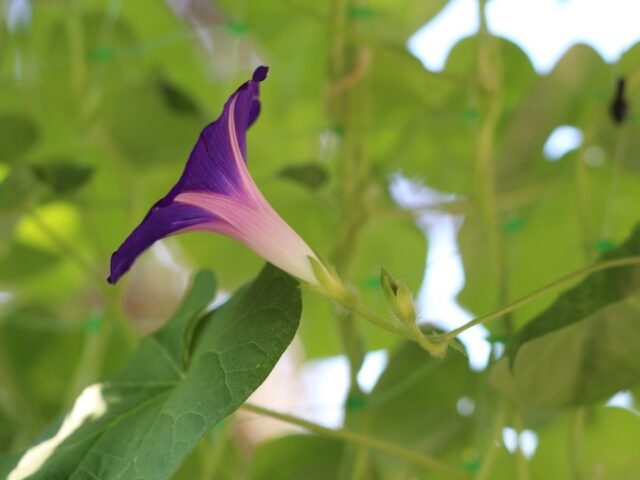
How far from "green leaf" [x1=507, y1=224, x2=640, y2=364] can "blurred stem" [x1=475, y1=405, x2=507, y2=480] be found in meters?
0.07

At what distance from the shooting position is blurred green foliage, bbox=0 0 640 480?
0.60m

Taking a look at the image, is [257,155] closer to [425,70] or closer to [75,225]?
[75,225]

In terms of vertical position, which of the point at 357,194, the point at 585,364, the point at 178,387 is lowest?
the point at 178,387

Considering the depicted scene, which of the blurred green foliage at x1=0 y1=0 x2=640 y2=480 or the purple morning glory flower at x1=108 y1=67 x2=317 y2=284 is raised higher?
the blurred green foliage at x1=0 y1=0 x2=640 y2=480

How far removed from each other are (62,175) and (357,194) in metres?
0.22

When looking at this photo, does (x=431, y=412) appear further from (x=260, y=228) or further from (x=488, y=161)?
(x=260, y=228)

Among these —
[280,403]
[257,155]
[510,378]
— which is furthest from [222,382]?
[280,403]

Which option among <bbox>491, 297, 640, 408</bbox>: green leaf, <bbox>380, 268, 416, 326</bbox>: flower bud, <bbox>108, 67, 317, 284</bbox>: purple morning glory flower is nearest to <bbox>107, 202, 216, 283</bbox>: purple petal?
<bbox>108, 67, 317, 284</bbox>: purple morning glory flower

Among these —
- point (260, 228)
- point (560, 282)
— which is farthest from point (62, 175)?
point (560, 282)

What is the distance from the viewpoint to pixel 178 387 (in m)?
0.46

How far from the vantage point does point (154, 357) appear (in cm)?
52

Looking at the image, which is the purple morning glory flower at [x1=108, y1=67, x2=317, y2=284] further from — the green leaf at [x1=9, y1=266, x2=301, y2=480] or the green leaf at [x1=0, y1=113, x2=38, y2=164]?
the green leaf at [x1=0, y1=113, x2=38, y2=164]

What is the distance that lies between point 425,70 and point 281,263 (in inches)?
9.5

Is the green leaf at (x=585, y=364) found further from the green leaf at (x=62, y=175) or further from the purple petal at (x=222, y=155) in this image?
the green leaf at (x=62, y=175)
